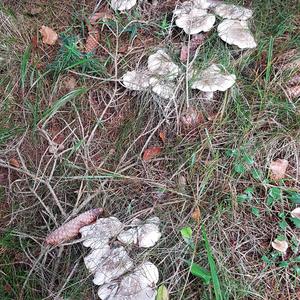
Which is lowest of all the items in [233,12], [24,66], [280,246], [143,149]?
[280,246]

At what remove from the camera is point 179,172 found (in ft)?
8.22

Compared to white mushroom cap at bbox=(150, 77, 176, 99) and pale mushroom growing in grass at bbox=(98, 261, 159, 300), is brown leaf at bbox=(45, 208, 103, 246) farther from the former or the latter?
white mushroom cap at bbox=(150, 77, 176, 99)

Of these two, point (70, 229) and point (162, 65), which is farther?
point (162, 65)

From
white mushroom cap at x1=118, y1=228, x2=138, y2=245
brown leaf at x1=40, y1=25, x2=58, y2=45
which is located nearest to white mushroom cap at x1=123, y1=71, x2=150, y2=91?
brown leaf at x1=40, y1=25, x2=58, y2=45

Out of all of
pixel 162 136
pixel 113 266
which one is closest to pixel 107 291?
pixel 113 266

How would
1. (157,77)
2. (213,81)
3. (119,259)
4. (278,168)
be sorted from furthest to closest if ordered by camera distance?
1. (157,77)
2. (213,81)
3. (278,168)
4. (119,259)

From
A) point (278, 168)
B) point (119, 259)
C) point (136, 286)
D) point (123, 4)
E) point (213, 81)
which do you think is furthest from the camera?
point (123, 4)

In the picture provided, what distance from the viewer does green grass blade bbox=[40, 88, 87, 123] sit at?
8.92 feet

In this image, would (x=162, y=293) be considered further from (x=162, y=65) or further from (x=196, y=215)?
(x=162, y=65)

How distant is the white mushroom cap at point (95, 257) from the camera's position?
86.4 inches

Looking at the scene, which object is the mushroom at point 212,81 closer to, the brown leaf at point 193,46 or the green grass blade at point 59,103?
the brown leaf at point 193,46

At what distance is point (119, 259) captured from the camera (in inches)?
86.0

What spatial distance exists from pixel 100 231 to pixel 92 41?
55.9 inches

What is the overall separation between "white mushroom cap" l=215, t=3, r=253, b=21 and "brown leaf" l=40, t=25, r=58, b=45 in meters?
1.15
